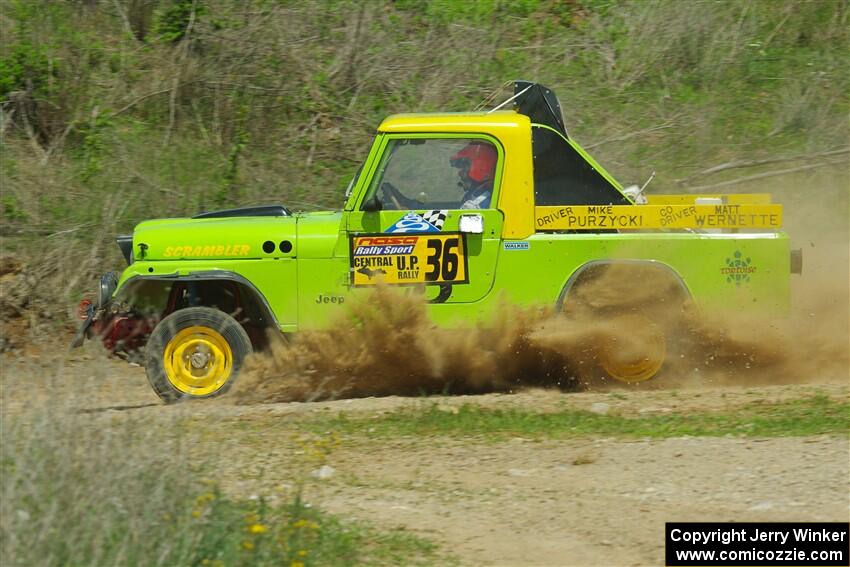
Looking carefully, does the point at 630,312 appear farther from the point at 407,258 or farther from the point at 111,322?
the point at 111,322

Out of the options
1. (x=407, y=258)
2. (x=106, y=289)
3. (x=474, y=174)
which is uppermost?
(x=474, y=174)

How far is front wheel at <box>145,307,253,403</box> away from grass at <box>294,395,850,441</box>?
3.71 feet

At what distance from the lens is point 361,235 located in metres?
8.46

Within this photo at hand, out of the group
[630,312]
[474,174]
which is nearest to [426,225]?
[474,174]

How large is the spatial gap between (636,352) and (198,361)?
3330 mm

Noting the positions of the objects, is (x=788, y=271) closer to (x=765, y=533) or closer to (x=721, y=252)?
(x=721, y=252)

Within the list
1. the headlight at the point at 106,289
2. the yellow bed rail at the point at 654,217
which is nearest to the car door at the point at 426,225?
the yellow bed rail at the point at 654,217

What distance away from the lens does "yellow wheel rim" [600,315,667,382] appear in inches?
341

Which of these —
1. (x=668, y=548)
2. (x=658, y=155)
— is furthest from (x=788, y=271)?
(x=658, y=155)

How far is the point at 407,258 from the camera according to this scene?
8.45 m

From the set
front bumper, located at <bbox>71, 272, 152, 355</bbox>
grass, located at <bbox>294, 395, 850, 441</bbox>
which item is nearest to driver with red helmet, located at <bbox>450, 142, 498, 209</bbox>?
grass, located at <bbox>294, 395, 850, 441</bbox>

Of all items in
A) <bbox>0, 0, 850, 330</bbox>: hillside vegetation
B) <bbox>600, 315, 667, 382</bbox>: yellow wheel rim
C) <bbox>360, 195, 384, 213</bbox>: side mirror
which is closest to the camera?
<bbox>360, 195, 384, 213</bbox>: side mirror

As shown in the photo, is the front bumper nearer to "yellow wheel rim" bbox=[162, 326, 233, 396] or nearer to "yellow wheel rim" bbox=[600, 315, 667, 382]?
"yellow wheel rim" bbox=[162, 326, 233, 396]

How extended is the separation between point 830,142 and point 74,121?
369 inches
